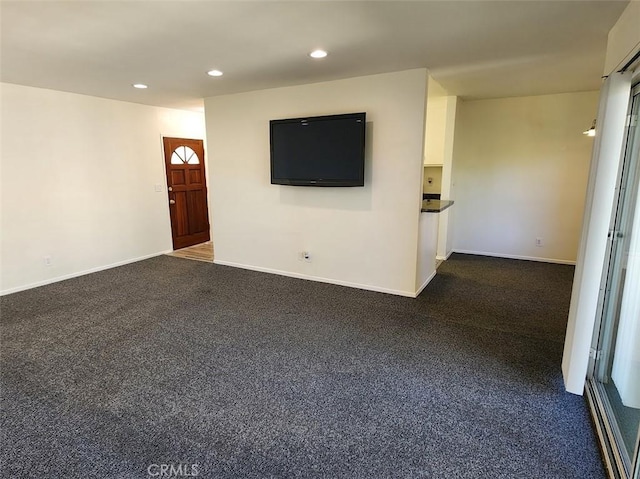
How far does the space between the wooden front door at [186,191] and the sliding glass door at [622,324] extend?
19.9 ft

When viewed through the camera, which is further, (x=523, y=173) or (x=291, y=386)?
(x=523, y=173)

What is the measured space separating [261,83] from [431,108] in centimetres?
277

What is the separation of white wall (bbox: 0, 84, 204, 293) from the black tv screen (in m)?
2.55

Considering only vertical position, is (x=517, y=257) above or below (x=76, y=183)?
below

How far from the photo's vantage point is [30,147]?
4355 millimetres

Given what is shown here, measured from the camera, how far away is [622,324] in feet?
7.16

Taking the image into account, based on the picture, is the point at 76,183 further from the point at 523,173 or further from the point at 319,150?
the point at 523,173

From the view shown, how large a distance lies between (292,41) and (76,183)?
386 centimetres

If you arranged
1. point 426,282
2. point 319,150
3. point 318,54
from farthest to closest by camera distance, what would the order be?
point 426,282
point 319,150
point 318,54

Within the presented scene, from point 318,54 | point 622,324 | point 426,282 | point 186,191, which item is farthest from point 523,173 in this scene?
point 186,191

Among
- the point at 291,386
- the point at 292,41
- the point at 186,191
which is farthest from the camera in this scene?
the point at 186,191

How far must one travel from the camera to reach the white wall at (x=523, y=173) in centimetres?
511

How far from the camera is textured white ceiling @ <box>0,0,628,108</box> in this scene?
2.24 meters

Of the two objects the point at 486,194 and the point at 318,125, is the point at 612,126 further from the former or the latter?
the point at 486,194
